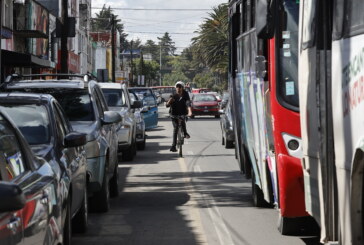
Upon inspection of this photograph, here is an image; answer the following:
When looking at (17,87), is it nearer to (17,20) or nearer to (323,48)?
(323,48)

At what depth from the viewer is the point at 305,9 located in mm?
8180

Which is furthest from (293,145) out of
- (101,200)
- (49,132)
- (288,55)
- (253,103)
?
(101,200)

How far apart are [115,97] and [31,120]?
1251 cm

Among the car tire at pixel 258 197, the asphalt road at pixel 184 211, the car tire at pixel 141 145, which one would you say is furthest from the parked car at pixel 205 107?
the car tire at pixel 258 197

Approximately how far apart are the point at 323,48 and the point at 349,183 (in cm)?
159

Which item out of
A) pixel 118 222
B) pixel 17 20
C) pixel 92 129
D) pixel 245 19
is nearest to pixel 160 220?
pixel 118 222

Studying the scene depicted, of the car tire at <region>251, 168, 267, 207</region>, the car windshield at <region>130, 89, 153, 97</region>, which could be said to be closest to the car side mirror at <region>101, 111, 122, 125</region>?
the car tire at <region>251, 168, 267, 207</region>

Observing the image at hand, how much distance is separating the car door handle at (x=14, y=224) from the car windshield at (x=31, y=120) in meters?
4.09

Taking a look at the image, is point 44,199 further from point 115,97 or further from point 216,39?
point 216,39

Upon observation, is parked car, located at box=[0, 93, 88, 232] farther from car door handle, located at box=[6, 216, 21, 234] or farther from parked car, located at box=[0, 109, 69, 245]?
car door handle, located at box=[6, 216, 21, 234]

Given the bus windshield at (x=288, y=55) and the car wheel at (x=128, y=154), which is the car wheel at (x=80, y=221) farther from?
the car wheel at (x=128, y=154)

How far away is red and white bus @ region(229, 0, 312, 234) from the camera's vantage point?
9.09 m

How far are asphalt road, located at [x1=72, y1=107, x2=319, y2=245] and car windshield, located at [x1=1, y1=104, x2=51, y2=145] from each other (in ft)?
4.89

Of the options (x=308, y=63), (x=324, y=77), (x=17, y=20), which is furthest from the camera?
(x=17, y=20)
